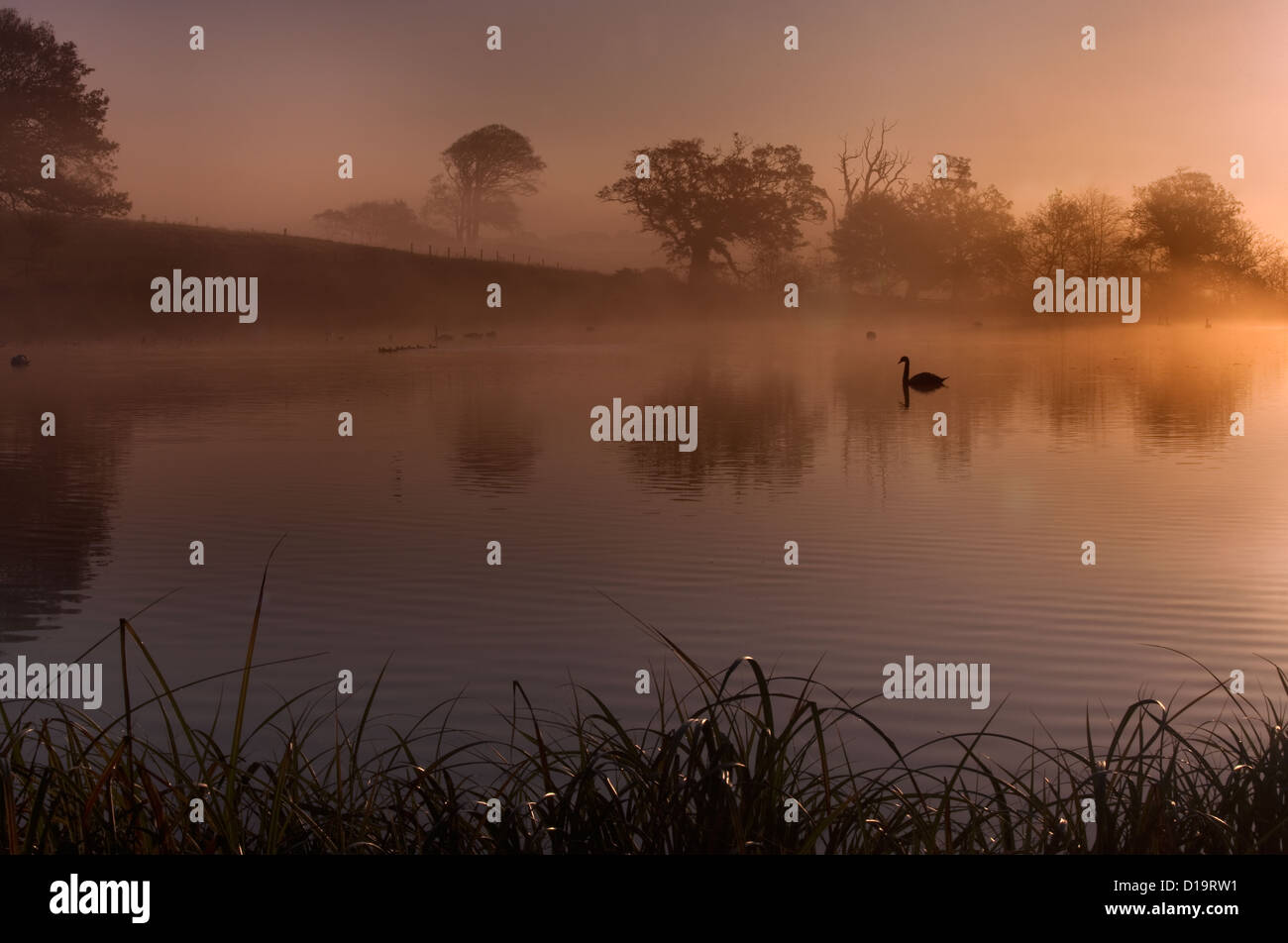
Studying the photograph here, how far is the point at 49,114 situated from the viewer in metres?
56.2

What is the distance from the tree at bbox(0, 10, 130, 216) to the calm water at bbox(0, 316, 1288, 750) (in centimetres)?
2354

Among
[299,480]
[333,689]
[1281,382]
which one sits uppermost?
[1281,382]

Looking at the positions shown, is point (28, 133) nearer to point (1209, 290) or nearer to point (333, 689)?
point (333, 689)

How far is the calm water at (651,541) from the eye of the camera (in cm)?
1068

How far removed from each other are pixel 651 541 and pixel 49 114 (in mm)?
49594

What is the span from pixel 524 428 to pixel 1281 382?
25672mm

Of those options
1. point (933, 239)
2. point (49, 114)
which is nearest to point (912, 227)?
point (933, 239)

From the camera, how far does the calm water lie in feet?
35.0

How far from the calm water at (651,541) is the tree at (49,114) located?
77.2 feet

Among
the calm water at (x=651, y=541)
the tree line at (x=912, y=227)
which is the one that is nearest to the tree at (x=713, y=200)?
the tree line at (x=912, y=227)

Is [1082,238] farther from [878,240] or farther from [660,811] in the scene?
[660,811]

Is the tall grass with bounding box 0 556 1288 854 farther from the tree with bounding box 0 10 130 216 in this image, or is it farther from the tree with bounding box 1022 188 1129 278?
the tree with bounding box 1022 188 1129 278
